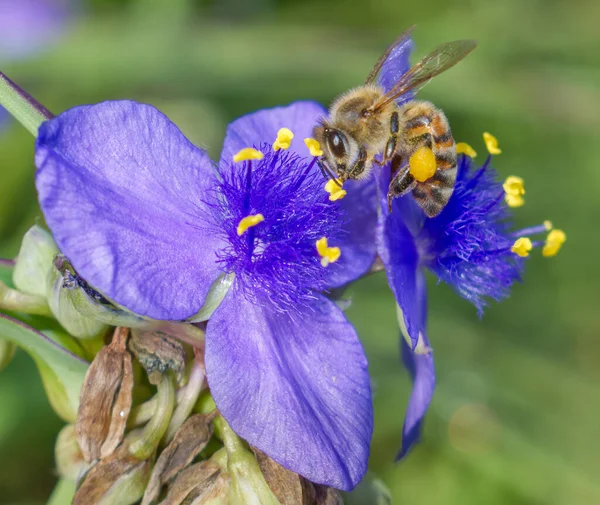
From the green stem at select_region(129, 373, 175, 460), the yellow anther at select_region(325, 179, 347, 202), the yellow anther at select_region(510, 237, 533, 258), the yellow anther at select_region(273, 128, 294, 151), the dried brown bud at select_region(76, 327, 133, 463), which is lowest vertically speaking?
the yellow anther at select_region(510, 237, 533, 258)

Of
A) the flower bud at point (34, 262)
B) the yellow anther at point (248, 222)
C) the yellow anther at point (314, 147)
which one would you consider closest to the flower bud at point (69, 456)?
the flower bud at point (34, 262)

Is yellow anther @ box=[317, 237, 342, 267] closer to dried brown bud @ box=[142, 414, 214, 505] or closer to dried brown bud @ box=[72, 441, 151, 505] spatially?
dried brown bud @ box=[142, 414, 214, 505]

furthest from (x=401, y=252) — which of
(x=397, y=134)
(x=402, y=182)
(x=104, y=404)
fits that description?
(x=104, y=404)

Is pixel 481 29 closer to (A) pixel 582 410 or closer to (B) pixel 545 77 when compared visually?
(B) pixel 545 77

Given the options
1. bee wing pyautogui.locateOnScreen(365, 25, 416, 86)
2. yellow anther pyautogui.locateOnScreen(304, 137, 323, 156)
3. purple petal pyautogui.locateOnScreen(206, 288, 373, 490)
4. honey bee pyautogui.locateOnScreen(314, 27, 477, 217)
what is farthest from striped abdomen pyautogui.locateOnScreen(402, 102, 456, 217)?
purple petal pyautogui.locateOnScreen(206, 288, 373, 490)

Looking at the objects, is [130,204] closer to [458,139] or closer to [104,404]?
[104,404]

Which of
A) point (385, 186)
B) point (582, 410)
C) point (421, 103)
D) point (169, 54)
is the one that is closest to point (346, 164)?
point (385, 186)
